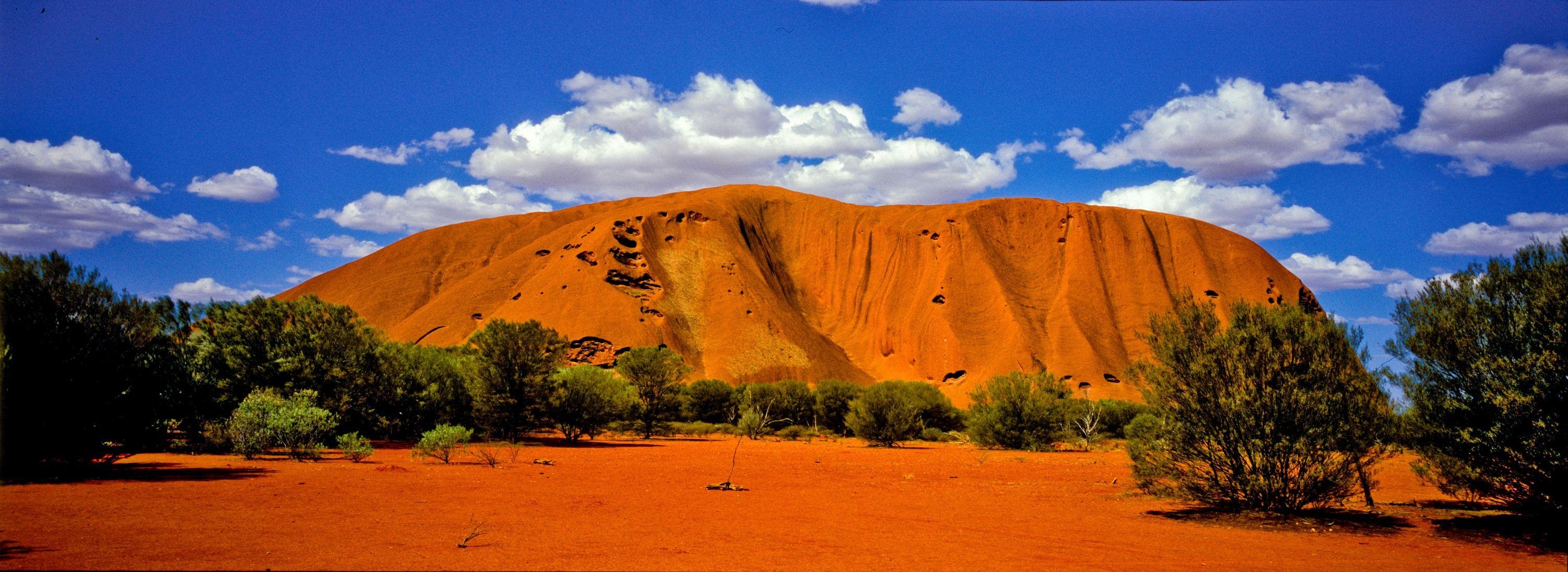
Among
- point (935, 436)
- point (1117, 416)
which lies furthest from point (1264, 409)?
point (1117, 416)

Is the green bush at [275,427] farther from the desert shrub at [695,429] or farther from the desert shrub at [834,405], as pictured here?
the desert shrub at [834,405]

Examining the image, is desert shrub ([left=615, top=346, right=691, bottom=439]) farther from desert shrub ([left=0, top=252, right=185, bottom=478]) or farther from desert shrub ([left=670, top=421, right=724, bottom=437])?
desert shrub ([left=0, top=252, right=185, bottom=478])

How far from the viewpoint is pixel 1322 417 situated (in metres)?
11.2

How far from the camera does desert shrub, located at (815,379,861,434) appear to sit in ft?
139

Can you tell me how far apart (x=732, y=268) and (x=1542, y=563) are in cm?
6940

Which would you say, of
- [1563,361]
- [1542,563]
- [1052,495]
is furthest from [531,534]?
[1563,361]

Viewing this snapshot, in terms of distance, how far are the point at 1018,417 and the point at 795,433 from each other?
12.1 meters

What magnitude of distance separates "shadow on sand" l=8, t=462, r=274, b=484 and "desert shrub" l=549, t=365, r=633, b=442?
14516 millimetres

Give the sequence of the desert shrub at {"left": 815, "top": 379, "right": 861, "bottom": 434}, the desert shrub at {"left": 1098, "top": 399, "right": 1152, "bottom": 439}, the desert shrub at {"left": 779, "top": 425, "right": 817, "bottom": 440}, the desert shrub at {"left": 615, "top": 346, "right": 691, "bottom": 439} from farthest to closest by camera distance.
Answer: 1. the desert shrub at {"left": 815, "top": 379, "right": 861, "bottom": 434}
2. the desert shrub at {"left": 1098, "top": 399, "right": 1152, "bottom": 439}
3. the desert shrub at {"left": 779, "top": 425, "right": 817, "bottom": 440}
4. the desert shrub at {"left": 615, "top": 346, "right": 691, "bottom": 439}

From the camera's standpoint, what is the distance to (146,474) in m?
13.8

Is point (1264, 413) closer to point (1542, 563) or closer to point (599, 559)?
point (1542, 563)

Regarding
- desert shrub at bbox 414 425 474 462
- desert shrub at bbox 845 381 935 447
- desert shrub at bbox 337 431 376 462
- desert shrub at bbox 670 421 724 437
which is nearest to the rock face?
desert shrub at bbox 670 421 724 437

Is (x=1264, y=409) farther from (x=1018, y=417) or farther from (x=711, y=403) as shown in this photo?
(x=711, y=403)

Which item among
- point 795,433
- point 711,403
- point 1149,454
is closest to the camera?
point 1149,454
